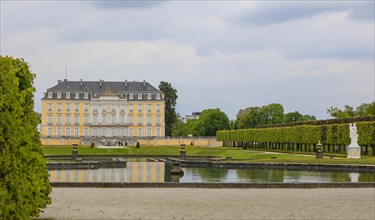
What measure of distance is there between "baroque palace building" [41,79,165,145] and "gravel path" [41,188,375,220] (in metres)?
77.1

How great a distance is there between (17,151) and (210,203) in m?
5.64

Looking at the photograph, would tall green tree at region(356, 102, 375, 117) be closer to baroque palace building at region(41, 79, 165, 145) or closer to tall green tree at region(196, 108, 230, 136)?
tall green tree at region(196, 108, 230, 136)

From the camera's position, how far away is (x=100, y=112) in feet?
304

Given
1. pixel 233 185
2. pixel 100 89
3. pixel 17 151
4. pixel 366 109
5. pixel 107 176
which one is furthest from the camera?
pixel 100 89

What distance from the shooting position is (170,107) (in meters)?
94.9

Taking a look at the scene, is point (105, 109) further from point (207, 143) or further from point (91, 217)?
point (91, 217)

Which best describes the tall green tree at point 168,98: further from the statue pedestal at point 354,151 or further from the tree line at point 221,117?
the statue pedestal at point 354,151

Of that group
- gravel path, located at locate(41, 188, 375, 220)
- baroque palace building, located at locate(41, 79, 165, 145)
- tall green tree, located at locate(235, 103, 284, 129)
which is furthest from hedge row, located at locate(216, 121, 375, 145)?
tall green tree, located at locate(235, 103, 284, 129)

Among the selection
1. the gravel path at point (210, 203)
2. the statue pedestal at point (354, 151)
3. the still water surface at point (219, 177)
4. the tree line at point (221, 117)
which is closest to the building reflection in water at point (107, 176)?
the still water surface at point (219, 177)

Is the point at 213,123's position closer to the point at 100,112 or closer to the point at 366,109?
the point at 100,112

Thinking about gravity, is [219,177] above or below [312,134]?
below

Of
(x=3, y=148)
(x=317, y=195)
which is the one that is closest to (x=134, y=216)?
(x=3, y=148)

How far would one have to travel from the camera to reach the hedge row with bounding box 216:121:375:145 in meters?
40.5

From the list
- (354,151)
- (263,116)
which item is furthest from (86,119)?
(354,151)
